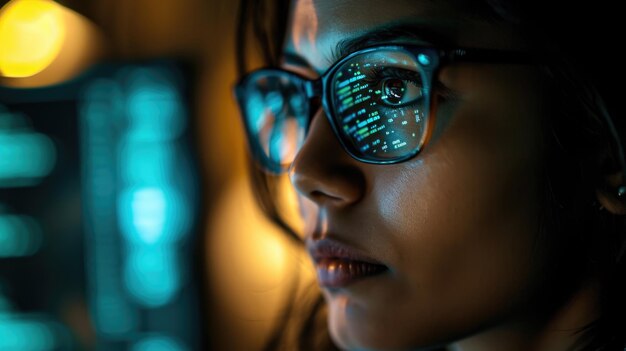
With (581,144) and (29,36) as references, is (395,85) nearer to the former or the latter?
(581,144)

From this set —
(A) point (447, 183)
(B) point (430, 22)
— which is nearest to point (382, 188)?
(A) point (447, 183)

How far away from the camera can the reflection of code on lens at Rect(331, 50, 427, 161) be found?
0.69m

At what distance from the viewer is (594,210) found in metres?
0.71

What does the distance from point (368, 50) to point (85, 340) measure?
1495 mm

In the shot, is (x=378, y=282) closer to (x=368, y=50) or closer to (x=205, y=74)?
(x=368, y=50)

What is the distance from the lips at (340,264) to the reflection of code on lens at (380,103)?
0.12 metres

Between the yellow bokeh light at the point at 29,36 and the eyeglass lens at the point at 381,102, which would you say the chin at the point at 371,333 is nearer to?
the eyeglass lens at the point at 381,102

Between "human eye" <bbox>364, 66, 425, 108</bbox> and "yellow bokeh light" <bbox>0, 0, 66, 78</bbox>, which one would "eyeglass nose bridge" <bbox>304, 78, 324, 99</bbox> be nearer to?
"human eye" <bbox>364, 66, 425, 108</bbox>

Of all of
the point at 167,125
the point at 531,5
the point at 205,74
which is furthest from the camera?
the point at 205,74

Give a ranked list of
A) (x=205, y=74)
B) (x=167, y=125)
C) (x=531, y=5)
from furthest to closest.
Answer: (x=205, y=74)
(x=167, y=125)
(x=531, y=5)

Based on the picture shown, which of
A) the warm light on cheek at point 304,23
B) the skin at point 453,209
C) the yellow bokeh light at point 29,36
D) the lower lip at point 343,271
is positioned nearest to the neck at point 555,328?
the skin at point 453,209

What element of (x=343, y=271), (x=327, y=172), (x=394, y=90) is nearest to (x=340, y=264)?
(x=343, y=271)

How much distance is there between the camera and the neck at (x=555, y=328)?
0.74 meters

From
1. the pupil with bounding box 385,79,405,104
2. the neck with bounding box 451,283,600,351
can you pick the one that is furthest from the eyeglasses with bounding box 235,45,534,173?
the neck with bounding box 451,283,600,351
